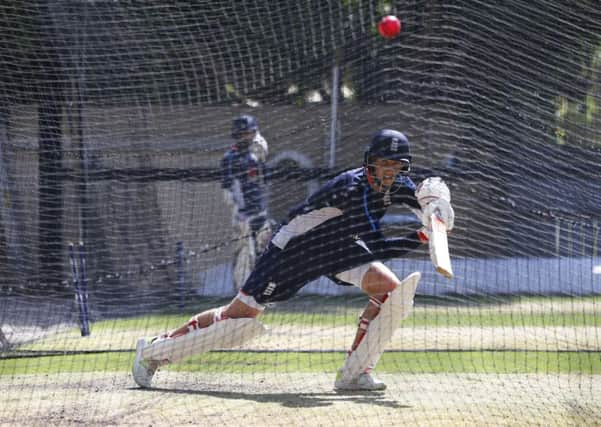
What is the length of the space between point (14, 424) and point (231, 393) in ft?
4.96

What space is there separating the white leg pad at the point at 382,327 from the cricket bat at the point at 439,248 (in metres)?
0.59

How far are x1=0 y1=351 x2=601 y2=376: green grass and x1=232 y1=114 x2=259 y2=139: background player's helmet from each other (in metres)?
3.18

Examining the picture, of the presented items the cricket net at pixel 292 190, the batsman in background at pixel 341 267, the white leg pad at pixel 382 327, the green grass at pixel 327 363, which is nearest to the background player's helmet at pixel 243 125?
the cricket net at pixel 292 190

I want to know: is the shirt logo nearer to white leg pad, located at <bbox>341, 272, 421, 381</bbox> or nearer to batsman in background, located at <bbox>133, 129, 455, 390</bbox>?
batsman in background, located at <bbox>133, 129, 455, 390</bbox>

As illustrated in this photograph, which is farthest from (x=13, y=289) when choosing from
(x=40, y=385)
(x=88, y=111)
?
(x=40, y=385)

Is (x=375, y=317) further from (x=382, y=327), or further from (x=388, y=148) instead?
(x=388, y=148)

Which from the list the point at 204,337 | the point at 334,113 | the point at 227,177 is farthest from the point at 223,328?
the point at 227,177

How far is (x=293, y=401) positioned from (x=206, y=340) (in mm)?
857

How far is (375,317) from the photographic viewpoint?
6.81 metres

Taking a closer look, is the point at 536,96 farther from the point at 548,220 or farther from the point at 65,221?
the point at 65,221

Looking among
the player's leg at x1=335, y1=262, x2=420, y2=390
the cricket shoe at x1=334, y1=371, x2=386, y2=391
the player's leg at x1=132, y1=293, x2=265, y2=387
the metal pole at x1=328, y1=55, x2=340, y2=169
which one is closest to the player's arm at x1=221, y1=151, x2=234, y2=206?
the metal pole at x1=328, y1=55, x2=340, y2=169

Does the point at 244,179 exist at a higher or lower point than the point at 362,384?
higher

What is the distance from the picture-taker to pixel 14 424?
18.9ft

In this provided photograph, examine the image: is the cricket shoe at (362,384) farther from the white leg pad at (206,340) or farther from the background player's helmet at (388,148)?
the background player's helmet at (388,148)
